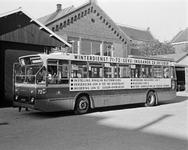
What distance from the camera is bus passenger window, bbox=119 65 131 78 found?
1366 cm

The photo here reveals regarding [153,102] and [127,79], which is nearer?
[127,79]

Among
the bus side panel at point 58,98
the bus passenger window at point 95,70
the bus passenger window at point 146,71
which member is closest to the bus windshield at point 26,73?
the bus side panel at point 58,98

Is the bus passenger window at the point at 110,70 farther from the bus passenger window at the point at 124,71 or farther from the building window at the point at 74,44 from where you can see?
the building window at the point at 74,44

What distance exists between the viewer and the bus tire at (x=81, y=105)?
11.8m

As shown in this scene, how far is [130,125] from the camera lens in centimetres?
891

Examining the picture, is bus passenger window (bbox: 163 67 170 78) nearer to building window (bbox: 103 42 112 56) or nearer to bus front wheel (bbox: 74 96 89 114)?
bus front wheel (bbox: 74 96 89 114)

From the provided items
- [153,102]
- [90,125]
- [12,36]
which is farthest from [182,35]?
[90,125]

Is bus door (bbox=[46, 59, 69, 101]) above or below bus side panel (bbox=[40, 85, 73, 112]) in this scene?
above

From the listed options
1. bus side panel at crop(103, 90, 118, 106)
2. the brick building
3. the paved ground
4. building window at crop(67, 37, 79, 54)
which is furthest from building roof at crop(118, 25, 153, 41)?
the paved ground

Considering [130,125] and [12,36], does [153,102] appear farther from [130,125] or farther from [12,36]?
[12,36]

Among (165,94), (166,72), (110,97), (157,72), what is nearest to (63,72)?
(110,97)

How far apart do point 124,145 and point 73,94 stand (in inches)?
222

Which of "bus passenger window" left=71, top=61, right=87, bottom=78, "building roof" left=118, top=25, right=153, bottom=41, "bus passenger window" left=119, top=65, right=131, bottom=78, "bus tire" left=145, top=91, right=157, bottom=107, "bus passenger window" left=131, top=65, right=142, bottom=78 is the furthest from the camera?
"building roof" left=118, top=25, right=153, bottom=41

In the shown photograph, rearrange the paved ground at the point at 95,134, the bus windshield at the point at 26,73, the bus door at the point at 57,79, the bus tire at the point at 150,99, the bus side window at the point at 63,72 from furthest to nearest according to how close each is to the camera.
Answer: the bus tire at the point at 150,99, the bus side window at the point at 63,72, the bus windshield at the point at 26,73, the bus door at the point at 57,79, the paved ground at the point at 95,134
